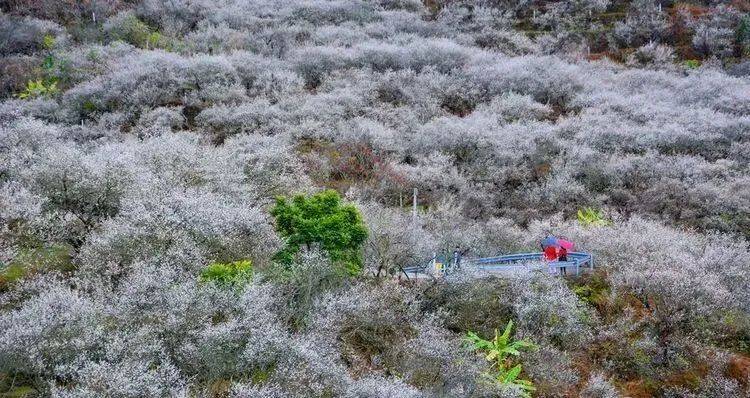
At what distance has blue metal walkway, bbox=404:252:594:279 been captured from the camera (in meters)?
15.3

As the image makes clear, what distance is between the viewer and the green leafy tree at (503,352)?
1244cm

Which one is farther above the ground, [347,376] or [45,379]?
[45,379]

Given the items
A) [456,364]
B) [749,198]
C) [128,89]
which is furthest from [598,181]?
[128,89]

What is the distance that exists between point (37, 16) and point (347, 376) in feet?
148

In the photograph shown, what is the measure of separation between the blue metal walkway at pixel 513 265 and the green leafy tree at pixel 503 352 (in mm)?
1913

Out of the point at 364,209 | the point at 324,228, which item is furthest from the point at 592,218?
the point at 324,228

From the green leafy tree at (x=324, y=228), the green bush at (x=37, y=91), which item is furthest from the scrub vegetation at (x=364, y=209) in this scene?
the green bush at (x=37, y=91)

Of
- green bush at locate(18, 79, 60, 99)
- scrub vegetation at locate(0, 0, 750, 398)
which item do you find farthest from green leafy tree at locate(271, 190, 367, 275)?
green bush at locate(18, 79, 60, 99)

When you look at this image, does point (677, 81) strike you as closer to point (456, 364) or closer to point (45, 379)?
point (456, 364)

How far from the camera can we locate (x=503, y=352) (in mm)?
13383

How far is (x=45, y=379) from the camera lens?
9750 millimetres

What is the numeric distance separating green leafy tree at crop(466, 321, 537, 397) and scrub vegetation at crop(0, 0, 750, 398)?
86mm

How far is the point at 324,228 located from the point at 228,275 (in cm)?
248

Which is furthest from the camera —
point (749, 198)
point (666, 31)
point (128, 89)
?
point (666, 31)
